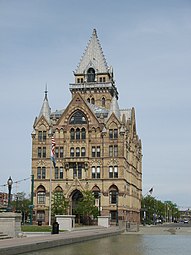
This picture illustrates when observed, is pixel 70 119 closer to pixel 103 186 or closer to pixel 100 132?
pixel 100 132

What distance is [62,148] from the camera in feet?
318

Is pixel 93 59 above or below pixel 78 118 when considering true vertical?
above

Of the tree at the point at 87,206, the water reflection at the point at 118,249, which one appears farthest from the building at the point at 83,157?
the water reflection at the point at 118,249

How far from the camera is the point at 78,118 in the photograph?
97125 mm

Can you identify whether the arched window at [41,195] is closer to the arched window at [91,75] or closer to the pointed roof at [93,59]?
the arched window at [91,75]

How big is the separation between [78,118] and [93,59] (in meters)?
22.4

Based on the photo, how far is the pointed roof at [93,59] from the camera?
11400 centimetres

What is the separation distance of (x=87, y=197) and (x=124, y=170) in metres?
10.6

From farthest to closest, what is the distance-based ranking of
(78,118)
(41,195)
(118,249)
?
(78,118)
(41,195)
(118,249)

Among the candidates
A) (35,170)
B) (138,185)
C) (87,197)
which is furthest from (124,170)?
(138,185)

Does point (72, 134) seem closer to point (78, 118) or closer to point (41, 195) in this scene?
point (78, 118)

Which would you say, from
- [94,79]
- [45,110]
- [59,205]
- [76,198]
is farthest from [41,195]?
[94,79]

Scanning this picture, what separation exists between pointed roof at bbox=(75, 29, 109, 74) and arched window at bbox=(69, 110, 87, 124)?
19.5 metres

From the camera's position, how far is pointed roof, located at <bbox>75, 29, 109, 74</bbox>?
114m
